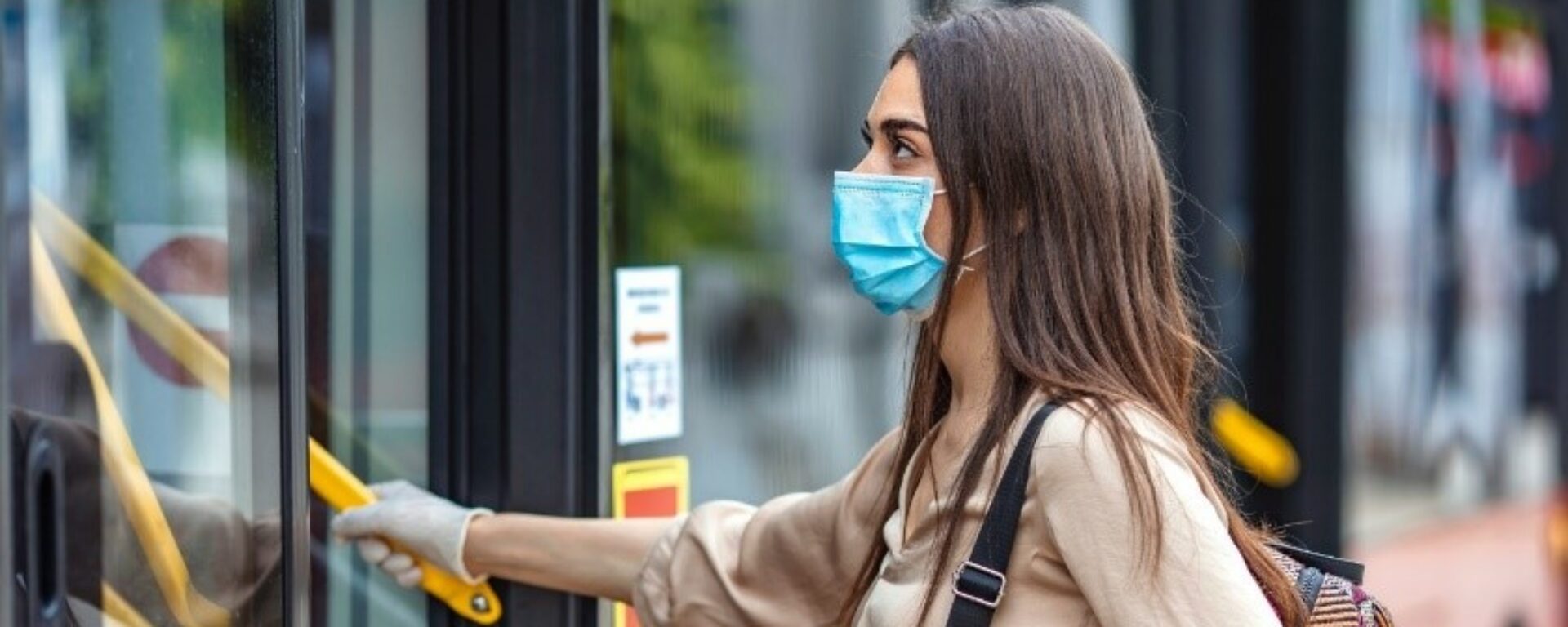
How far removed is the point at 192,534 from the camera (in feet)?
7.02

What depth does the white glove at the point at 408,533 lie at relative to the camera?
103 inches

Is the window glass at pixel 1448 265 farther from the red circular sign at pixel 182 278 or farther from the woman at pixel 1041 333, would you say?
the red circular sign at pixel 182 278

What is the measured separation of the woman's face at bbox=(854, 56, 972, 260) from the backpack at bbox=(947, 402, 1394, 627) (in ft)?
0.68

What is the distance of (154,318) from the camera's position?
81.7 inches

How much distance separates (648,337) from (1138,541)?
118 centimetres

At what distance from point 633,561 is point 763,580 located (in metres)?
0.18

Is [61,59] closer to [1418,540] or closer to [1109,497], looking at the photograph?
[1109,497]

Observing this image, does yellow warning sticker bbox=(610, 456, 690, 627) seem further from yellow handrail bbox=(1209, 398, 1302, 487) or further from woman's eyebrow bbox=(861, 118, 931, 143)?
yellow handrail bbox=(1209, 398, 1302, 487)

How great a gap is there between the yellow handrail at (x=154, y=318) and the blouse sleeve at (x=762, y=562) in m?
→ 0.33

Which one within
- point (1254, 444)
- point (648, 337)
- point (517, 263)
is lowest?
Answer: point (1254, 444)

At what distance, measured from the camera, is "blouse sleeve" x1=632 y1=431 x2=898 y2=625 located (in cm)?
243

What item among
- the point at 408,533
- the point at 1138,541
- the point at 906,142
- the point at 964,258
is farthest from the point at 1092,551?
the point at 408,533

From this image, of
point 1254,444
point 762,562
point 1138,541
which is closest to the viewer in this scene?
point 1138,541

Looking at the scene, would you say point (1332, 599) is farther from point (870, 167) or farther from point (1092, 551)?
point (870, 167)
